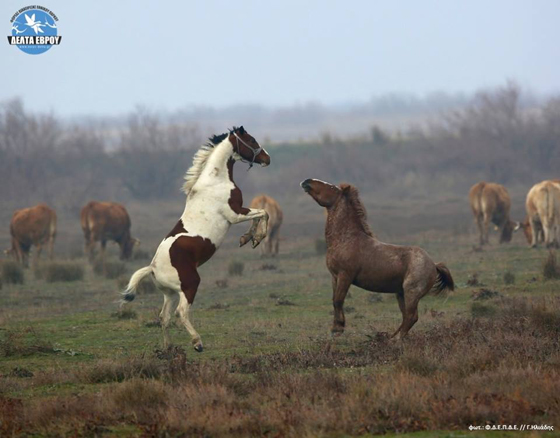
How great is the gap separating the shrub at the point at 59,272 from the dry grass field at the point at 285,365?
11.6 feet

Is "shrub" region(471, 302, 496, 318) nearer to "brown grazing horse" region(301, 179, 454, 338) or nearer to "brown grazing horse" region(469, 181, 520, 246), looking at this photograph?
"brown grazing horse" region(301, 179, 454, 338)

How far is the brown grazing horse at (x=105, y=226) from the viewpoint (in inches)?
1206

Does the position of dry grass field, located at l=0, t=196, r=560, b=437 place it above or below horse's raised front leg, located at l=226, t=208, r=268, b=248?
below

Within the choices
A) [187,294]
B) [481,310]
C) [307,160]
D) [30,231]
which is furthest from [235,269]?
[307,160]

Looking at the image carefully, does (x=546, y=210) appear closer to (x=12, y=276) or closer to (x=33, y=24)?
(x=12, y=276)

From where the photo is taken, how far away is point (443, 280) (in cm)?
1238

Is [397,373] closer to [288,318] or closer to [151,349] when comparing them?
[151,349]

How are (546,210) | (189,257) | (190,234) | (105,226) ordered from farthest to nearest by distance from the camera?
(105,226)
(546,210)
(190,234)
(189,257)

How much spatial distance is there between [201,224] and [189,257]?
43 centimetres

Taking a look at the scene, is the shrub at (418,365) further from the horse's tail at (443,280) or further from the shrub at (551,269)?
the shrub at (551,269)

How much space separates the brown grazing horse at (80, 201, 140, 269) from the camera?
30.6 meters

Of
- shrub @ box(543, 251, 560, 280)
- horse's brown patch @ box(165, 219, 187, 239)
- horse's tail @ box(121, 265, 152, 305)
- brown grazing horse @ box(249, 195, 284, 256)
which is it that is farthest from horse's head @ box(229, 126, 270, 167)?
brown grazing horse @ box(249, 195, 284, 256)

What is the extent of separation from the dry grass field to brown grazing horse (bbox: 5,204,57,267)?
28.8ft

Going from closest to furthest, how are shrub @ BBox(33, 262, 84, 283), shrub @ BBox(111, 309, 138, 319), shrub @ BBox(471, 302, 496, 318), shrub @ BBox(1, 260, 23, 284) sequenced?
shrub @ BBox(471, 302, 496, 318), shrub @ BBox(111, 309, 138, 319), shrub @ BBox(1, 260, 23, 284), shrub @ BBox(33, 262, 84, 283)
